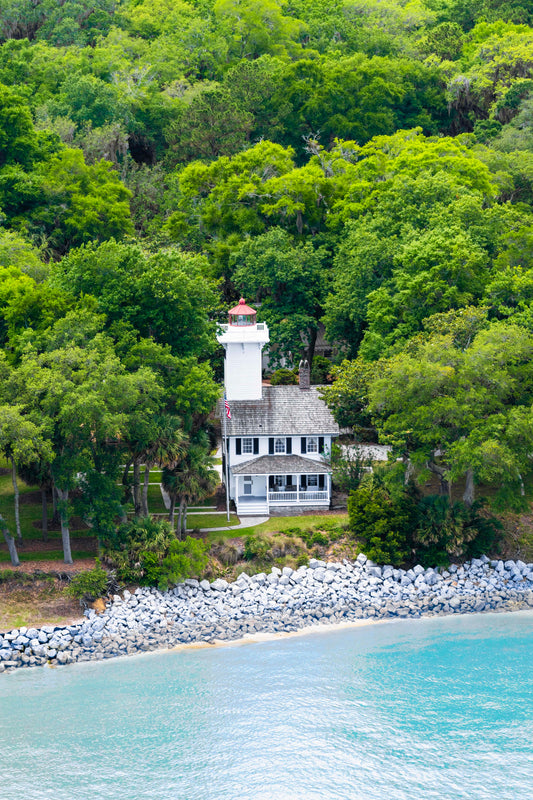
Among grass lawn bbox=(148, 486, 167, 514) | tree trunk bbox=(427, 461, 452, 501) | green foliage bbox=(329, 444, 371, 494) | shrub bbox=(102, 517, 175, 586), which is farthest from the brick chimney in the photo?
shrub bbox=(102, 517, 175, 586)

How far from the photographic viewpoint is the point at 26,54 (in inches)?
2918

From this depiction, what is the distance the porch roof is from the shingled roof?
1142mm

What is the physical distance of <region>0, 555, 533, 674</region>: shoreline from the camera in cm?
3503

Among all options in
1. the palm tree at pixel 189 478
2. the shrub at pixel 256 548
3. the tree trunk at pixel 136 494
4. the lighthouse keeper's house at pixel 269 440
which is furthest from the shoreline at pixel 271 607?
the lighthouse keeper's house at pixel 269 440

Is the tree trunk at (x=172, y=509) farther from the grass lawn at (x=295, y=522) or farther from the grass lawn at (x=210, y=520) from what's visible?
the grass lawn at (x=295, y=522)

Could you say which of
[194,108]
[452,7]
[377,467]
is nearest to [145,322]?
[377,467]

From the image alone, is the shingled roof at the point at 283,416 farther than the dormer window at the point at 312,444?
No

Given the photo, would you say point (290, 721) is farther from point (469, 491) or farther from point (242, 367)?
point (242, 367)

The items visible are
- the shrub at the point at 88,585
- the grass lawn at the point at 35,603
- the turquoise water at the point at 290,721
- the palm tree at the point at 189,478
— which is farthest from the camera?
the palm tree at the point at 189,478

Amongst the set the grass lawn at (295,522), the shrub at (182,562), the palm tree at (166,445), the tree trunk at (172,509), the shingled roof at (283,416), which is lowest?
the shrub at (182,562)

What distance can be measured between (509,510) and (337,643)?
11.2 meters

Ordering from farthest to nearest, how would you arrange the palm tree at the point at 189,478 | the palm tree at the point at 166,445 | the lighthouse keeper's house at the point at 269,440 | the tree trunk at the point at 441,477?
the lighthouse keeper's house at the point at 269,440 < the tree trunk at the point at 441,477 < the palm tree at the point at 189,478 < the palm tree at the point at 166,445

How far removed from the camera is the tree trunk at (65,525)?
1446 inches

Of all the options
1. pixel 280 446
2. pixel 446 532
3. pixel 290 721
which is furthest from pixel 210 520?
pixel 290 721
